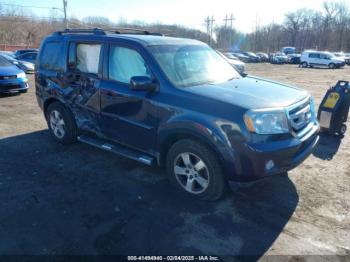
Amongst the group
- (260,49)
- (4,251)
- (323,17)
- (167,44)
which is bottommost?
(4,251)

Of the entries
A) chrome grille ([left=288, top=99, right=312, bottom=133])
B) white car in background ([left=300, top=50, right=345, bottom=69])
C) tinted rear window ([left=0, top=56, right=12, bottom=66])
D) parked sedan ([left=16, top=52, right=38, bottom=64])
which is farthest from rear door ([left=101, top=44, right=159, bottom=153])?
white car in background ([left=300, top=50, right=345, bottom=69])

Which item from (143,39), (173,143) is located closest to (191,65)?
(143,39)

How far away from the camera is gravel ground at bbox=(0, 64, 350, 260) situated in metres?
3.03

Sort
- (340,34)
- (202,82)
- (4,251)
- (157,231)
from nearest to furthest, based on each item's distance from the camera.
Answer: (4,251) < (157,231) < (202,82) < (340,34)

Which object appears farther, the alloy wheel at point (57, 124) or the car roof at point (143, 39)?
the alloy wheel at point (57, 124)

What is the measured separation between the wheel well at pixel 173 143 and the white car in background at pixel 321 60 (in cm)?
3704

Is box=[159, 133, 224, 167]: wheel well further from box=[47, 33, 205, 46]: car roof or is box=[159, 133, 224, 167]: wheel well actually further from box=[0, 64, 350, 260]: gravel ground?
box=[47, 33, 205, 46]: car roof

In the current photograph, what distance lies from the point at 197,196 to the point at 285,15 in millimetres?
101947

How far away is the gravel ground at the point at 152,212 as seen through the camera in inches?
119

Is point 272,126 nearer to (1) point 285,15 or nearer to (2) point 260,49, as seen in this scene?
(2) point 260,49

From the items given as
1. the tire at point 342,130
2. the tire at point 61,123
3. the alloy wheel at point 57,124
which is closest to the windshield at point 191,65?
the tire at point 61,123

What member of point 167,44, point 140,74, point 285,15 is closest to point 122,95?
point 140,74

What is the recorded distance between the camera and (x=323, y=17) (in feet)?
296

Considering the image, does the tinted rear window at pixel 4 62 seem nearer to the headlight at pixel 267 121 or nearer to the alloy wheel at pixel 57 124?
the alloy wheel at pixel 57 124
